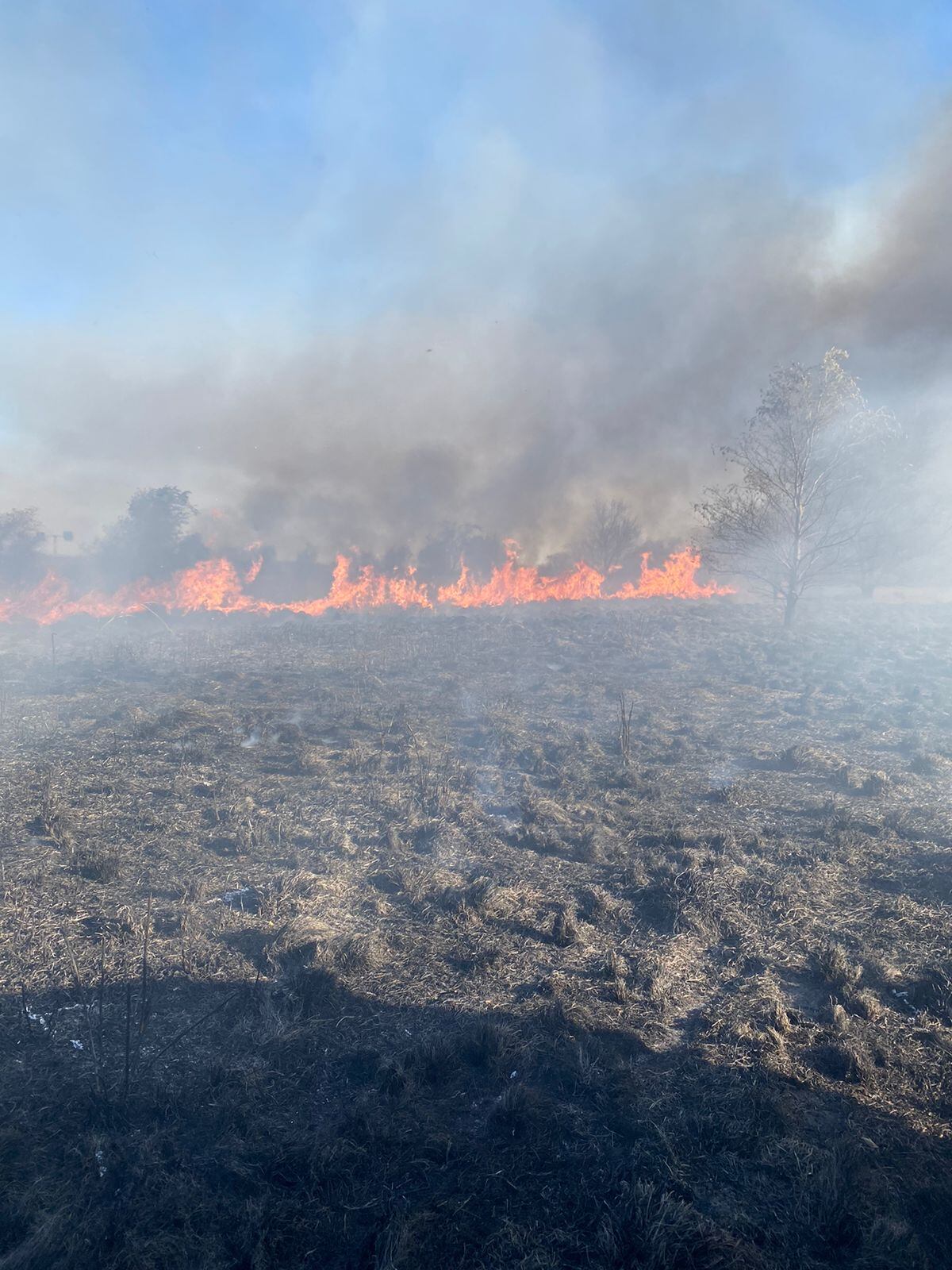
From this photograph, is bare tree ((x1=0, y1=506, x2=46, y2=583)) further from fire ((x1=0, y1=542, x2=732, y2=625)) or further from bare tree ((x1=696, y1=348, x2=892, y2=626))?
bare tree ((x1=696, y1=348, x2=892, y2=626))

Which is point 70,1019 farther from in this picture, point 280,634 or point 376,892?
point 280,634

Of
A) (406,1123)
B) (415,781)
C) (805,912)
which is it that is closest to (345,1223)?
(406,1123)

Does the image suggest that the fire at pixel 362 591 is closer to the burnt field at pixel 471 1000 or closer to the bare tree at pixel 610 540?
the bare tree at pixel 610 540

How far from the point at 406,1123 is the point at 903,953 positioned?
536 cm

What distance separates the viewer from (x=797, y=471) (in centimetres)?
2250

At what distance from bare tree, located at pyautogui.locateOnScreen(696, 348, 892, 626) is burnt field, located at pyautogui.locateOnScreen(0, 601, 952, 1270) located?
10853 mm

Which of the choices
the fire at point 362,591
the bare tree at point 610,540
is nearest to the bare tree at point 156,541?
the fire at point 362,591

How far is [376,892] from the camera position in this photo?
823 centimetres

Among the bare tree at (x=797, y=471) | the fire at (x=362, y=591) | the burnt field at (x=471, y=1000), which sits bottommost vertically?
the burnt field at (x=471, y=1000)

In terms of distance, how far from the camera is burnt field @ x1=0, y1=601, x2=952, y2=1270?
399 cm

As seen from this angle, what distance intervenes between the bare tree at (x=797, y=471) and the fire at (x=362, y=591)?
12.4 m

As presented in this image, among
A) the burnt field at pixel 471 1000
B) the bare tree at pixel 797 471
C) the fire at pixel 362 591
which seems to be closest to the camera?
the burnt field at pixel 471 1000

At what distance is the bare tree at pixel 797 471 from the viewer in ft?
71.9

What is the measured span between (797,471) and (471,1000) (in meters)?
21.7
